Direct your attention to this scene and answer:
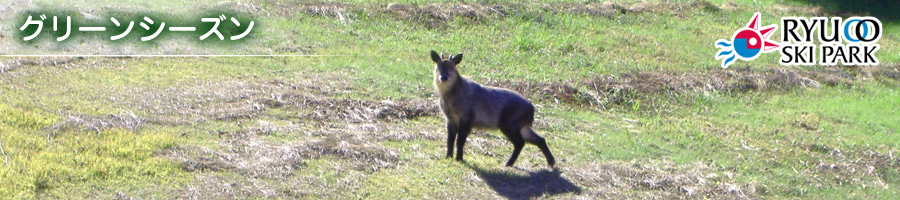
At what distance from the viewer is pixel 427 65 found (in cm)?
1523

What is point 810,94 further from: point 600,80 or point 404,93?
point 404,93

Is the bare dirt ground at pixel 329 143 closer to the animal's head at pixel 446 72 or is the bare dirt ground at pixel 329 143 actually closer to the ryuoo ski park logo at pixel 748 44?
the animal's head at pixel 446 72

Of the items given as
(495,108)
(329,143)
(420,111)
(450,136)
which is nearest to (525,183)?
(495,108)

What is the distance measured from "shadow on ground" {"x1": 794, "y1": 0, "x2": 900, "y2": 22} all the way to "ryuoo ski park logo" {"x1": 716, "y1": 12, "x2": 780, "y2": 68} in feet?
9.34

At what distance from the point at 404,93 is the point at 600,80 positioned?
3.57 m

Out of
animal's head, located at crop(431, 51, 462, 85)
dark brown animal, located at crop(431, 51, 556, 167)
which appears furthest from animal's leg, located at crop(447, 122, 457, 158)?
animal's head, located at crop(431, 51, 462, 85)

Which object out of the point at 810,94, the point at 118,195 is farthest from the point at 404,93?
the point at 810,94

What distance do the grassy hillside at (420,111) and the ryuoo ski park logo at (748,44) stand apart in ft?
0.96

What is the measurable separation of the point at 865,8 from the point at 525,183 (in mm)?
16726

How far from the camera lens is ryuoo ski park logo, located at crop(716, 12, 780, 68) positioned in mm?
18172

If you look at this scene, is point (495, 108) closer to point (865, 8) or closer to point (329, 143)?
point (329, 143)

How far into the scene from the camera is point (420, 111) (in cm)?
1247

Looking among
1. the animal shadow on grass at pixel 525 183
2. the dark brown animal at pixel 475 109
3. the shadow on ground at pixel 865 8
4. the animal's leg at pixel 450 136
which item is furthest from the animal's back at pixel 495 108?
the shadow on ground at pixel 865 8

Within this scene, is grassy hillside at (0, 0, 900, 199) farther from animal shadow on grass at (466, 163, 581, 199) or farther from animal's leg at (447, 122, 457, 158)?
animal's leg at (447, 122, 457, 158)
